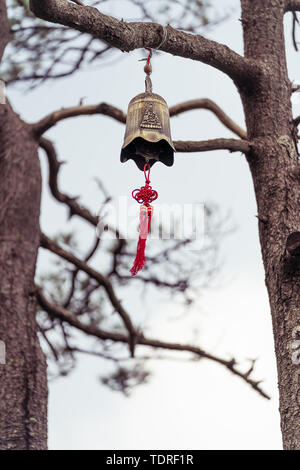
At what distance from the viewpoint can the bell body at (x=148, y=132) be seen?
3.54 meters

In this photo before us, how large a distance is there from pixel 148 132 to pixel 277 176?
0.89 m

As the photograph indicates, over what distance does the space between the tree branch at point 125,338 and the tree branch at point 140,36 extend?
253 cm

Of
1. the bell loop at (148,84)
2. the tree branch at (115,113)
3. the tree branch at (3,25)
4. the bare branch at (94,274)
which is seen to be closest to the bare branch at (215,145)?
the bell loop at (148,84)

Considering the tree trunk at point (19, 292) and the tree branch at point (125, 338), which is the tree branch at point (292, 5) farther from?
the tree branch at point (125, 338)

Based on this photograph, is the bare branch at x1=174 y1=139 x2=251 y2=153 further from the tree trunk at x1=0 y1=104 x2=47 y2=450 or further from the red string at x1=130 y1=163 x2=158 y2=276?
the tree trunk at x1=0 y1=104 x2=47 y2=450

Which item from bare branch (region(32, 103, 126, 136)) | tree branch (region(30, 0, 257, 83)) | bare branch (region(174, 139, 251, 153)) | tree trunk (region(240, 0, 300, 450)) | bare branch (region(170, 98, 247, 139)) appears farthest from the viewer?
bare branch (region(32, 103, 126, 136))

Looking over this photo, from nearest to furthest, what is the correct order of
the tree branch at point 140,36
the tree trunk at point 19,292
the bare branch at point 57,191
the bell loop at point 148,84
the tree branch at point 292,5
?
the tree branch at point 140,36 → the bell loop at point 148,84 → the tree trunk at point 19,292 → the tree branch at point 292,5 → the bare branch at point 57,191

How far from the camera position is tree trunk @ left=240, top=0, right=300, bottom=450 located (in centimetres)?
343

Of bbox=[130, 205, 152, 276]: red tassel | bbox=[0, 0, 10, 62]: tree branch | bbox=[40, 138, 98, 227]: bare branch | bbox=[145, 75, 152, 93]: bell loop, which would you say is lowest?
bbox=[130, 205, 152, 276]: red tassel

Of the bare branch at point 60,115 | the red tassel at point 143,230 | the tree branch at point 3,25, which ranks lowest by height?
the red tassel at point 143,230

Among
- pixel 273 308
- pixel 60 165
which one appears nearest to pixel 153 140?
pixel 273 308

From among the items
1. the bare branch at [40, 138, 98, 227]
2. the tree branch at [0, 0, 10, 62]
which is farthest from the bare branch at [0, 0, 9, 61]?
the bare branch at [40, 138, 98, 227]

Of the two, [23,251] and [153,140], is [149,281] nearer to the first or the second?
[23,251]

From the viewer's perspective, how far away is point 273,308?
143 inches
